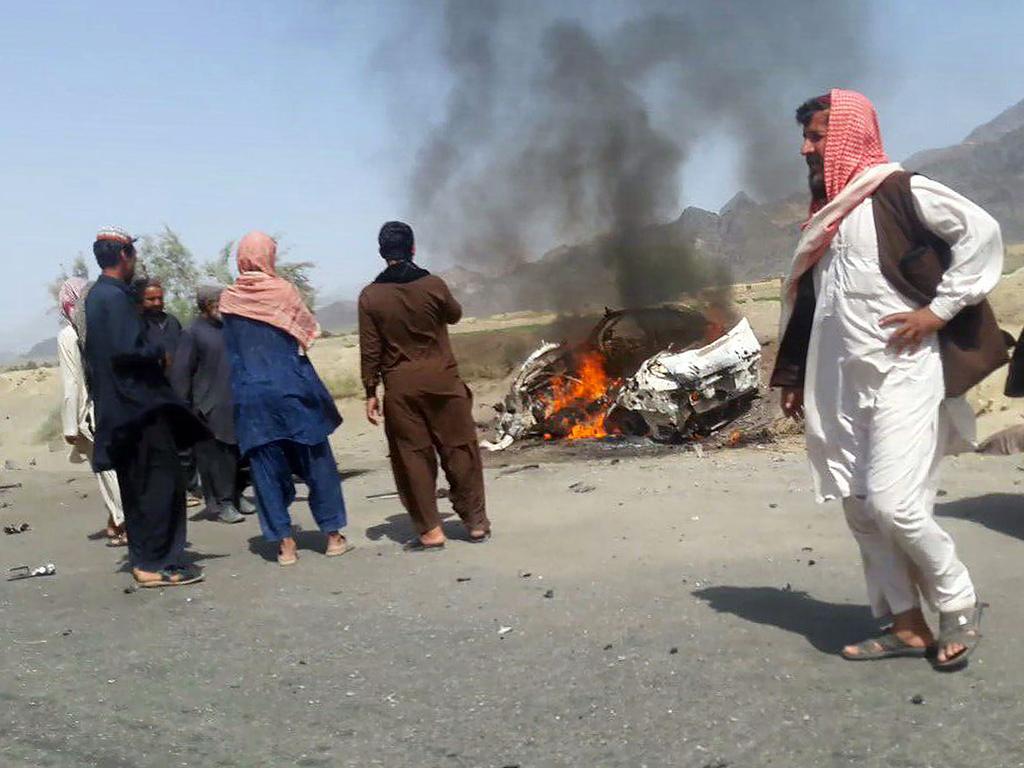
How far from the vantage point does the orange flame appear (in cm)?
1209

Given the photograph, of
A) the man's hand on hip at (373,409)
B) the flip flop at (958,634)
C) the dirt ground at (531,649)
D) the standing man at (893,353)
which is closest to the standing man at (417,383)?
the man's hand on hip at (373,409)

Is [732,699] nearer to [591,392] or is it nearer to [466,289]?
[591,392]

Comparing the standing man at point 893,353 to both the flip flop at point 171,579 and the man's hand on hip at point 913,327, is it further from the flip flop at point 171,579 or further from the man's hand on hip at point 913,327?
the flip flop at point 171,579

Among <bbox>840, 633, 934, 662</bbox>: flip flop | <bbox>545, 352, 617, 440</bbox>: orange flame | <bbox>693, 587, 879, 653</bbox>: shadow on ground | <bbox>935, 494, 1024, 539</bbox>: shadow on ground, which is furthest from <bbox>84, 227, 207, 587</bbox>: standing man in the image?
<bbox>545, 352, 617, 440</bbox>: orange flame

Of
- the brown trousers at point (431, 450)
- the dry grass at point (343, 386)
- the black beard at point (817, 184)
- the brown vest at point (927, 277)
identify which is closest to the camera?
the brown vest at point (927, 277)

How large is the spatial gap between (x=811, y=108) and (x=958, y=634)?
197 cm

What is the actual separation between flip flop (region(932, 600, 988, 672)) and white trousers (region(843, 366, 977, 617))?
0.03m

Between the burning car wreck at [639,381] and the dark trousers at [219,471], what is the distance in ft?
11.6

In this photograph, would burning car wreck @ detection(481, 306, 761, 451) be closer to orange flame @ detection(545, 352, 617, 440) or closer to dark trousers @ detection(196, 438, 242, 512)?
orange flame @ detection(545, 352, 617, 440)

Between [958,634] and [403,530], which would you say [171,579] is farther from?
[958,634]

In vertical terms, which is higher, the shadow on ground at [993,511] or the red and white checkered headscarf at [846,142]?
the red and white checkered headscarf at [846,142]

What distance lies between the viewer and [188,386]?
8.98 m

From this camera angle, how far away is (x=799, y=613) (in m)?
4.93

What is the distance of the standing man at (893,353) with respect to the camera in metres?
3.96
